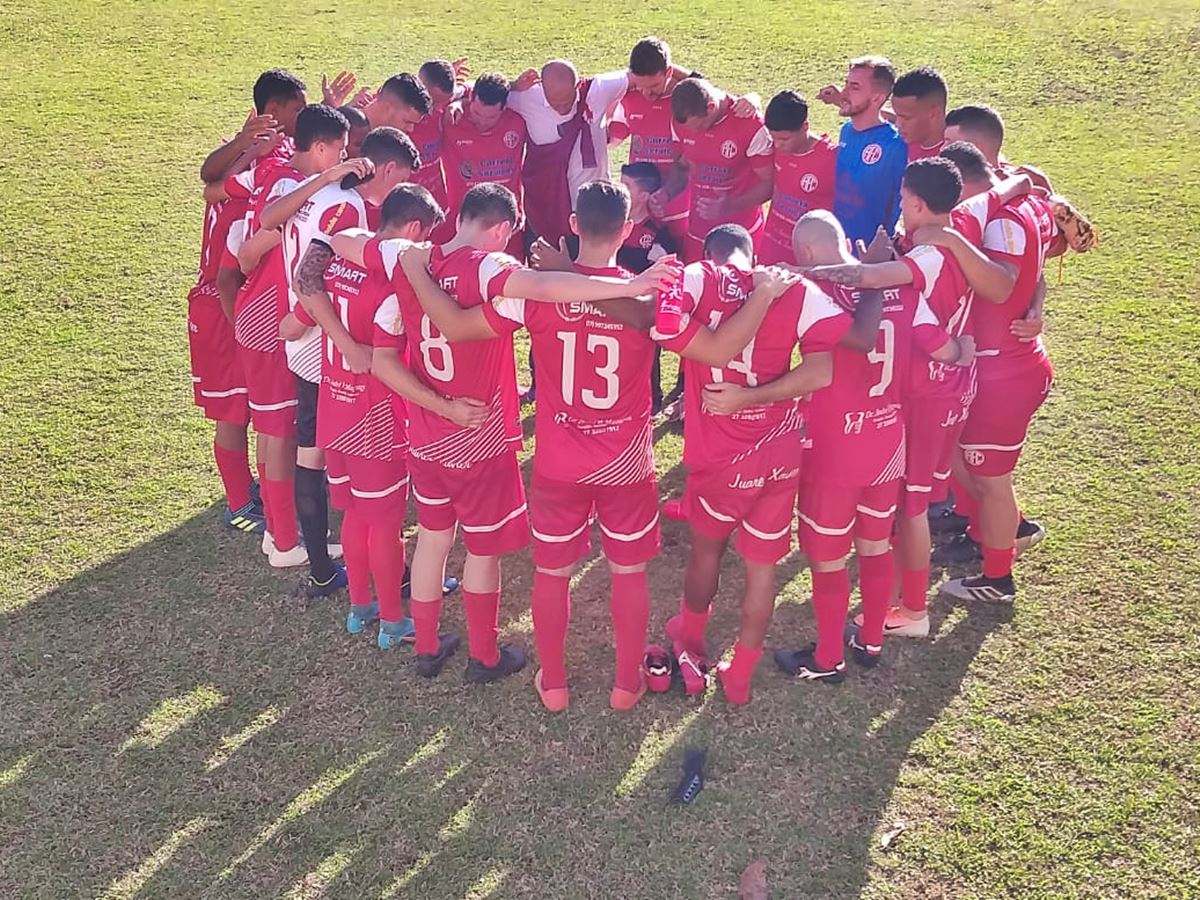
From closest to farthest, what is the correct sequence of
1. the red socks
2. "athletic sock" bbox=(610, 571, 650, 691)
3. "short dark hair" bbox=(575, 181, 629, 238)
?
"short dark hair" bbox=(575, 181, 629, 238) < "athletic sock" bbox=(610, 571, 650, 691) < the red socks

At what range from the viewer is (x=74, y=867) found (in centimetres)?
413

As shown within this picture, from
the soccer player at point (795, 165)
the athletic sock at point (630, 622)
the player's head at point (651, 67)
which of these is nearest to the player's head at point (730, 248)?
the athletic sock at point (630, 622)

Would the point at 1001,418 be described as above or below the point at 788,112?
below

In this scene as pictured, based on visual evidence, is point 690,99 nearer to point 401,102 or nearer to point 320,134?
point 401,102

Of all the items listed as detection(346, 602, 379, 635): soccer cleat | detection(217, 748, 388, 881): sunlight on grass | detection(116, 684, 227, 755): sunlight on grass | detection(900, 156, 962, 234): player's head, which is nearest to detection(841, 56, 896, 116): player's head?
detection(900, 156, 962, 234): player's head

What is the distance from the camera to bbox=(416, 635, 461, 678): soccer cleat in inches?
198

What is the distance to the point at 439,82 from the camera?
7090 millimetres

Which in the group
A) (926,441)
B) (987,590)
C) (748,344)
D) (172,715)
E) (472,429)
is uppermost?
(748,344)

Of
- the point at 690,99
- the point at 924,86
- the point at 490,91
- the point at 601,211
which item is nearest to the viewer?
the point at 601,211

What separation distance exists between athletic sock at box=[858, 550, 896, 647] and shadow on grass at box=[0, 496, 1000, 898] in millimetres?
250

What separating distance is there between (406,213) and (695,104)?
2570mm

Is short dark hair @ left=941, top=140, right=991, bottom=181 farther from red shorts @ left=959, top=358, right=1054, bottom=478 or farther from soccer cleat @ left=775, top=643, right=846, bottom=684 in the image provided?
soccer cleat @ left=775, top=643, right=846, bottom=684

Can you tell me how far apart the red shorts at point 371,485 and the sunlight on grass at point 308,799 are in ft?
3.60

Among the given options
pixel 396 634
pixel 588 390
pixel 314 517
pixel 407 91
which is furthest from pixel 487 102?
pixel 396 634
